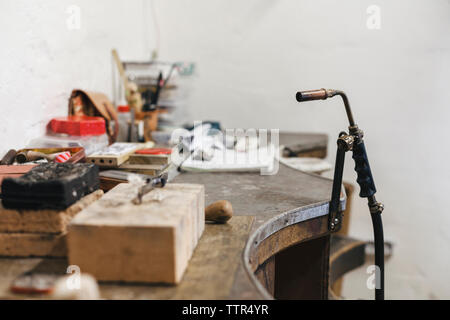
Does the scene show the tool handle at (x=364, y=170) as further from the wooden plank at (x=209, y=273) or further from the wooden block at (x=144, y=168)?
the wooden block at (x=144, y=168)

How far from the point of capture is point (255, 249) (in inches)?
48.5

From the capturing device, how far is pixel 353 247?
2.87 metres

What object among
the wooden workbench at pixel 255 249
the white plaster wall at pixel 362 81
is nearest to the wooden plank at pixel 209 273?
the wooden workbench at pixel 255 249

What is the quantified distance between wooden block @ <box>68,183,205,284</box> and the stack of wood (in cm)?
11

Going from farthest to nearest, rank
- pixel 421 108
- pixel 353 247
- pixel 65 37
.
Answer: pixel 421 108 → pixel 353 247 → pixel 65 37

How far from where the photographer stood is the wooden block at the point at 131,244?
3.10 ft

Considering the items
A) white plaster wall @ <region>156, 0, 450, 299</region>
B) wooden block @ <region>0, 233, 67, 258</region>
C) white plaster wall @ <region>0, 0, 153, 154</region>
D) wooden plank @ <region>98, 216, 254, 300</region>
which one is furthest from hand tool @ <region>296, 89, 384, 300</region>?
white plaster wall @ <region>156, 0, 450, 299</region>

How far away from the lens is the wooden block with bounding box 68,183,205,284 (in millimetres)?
946

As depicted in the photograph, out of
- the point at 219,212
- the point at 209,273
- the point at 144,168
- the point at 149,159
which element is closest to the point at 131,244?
the point at 209,273

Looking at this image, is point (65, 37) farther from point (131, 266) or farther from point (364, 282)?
point (364, 282)

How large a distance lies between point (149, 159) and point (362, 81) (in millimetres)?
1916

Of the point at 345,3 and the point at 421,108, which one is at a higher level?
the point at 345,3
